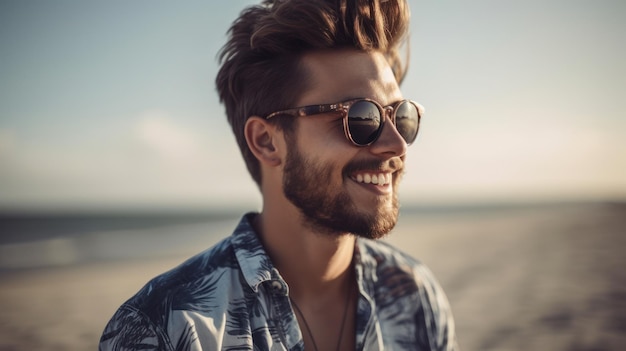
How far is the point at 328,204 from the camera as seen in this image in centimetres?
238

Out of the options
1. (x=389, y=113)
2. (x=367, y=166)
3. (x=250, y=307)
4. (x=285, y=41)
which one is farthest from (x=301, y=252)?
(x=285, y=41)

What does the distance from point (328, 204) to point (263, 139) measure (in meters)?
0.59

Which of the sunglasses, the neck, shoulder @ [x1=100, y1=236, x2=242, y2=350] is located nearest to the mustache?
the sunglasses

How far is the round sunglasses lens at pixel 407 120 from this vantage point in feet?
8.05

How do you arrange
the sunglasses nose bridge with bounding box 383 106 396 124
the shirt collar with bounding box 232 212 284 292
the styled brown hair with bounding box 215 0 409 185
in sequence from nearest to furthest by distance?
the shirt collar with bounding box 232 212 284 292, the sunglasses nose bridge with bounding box 383 106 396 124, the styled brown hair with bounding box 215 0 409 185

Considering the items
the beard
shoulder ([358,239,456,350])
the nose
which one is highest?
the nose

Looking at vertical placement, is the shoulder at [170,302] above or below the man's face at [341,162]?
below

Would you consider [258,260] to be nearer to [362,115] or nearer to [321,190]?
[321,190]

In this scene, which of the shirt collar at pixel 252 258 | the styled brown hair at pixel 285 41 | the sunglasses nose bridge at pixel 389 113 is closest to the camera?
the shirt collar at pixel 252 258

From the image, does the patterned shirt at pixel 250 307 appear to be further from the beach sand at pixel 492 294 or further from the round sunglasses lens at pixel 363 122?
the beach sand at pixel 492 294

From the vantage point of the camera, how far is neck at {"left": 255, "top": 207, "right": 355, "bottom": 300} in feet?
8.14

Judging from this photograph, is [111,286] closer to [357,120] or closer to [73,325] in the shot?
[73,325]

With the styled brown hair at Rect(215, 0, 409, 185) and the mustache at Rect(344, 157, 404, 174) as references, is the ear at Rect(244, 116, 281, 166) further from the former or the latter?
the mustache at Rect(344, 157, 404, 174)

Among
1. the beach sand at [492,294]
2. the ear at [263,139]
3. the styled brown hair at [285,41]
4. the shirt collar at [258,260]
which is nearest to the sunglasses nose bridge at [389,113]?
the styled brown hair at [285,41]
